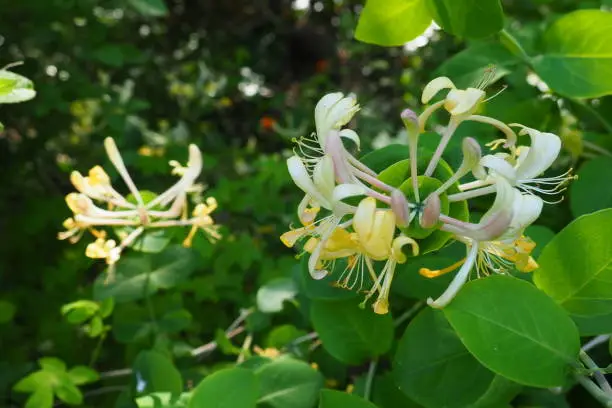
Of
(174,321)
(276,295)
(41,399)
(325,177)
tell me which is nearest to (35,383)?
(41,399)

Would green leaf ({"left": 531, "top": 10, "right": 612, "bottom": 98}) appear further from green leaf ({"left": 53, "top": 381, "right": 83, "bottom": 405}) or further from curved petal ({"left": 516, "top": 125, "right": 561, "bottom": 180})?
green leaf ({"left": 53, "top": 381, "right": 83, "bottom": 405})

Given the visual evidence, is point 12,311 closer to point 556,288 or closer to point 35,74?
point 35,74

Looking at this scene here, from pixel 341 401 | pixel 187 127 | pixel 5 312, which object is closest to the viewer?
pixel 341 401

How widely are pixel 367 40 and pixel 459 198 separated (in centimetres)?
26

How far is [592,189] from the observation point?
2.54ft

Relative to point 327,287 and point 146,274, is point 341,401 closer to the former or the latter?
point 327,287

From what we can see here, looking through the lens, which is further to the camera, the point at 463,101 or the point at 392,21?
the point at 392,21

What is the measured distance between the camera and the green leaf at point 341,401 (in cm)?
54

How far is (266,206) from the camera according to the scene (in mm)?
1260

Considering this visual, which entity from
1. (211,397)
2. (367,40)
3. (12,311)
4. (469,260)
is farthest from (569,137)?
(12,311)

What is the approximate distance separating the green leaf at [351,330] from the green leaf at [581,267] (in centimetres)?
18

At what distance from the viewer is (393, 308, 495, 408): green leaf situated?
0.54m

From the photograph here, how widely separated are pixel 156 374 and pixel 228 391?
0.62 feet

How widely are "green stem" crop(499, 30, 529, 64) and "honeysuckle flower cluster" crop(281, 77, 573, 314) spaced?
270 mm
